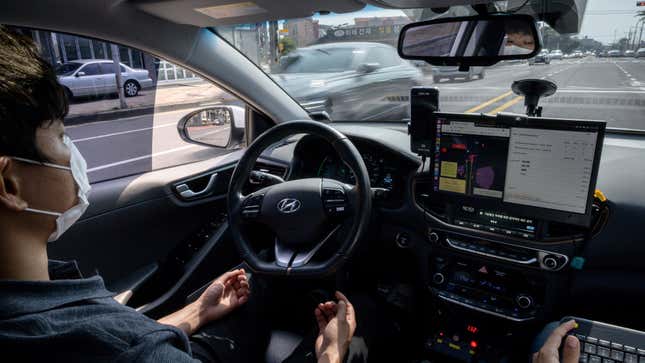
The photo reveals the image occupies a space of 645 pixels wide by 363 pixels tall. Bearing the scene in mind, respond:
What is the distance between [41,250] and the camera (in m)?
1.02

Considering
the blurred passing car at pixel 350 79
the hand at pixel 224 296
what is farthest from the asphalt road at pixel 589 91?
the hand at pixel 224 296

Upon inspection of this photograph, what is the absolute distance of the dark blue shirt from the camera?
2.87ft

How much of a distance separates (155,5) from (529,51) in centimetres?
180

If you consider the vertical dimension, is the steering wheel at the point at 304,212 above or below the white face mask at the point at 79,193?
below

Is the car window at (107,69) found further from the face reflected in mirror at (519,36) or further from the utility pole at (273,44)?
the face reflected in mirror at (519,36)

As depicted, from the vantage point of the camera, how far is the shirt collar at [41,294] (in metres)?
0.90

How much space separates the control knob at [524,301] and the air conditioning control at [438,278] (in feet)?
1.30

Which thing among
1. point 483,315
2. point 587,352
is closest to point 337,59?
point 483,315

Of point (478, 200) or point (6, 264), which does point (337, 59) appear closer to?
point (478, 200)

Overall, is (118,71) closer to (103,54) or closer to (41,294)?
(103,54)

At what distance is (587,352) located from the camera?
1860 mm

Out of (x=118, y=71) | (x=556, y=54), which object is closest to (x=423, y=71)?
(x=556, y=54)

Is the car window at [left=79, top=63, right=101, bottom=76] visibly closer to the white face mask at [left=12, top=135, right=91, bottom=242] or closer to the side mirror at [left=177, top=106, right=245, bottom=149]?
the side mirror at [left=177, top=106, right=245, bottom=149]

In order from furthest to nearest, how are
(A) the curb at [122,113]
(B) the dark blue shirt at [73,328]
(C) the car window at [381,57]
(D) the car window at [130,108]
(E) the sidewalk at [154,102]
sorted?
(A) the curb at [122,113] < (C) the car window at [381,57] < (E) the sidewalk at [154,102] < (D) the car window at [130,108] < (B) the dark blue shirt at [73,328]
